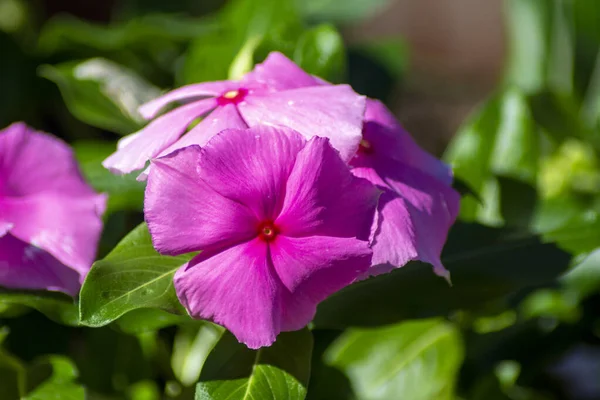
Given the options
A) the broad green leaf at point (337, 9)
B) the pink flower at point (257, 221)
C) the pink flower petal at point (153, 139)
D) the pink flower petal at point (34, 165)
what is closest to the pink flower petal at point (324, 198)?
the pink flower at point (257, 221)

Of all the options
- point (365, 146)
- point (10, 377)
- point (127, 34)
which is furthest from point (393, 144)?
point (127, 34)

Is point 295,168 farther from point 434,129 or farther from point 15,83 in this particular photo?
point 434,129

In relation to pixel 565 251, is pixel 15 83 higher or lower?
lower

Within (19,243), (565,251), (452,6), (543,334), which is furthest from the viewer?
(452,6)

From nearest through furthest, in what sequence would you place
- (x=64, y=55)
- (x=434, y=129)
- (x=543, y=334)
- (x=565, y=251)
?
(x=565, y=251) → (x=543, y=334) → (x=64, y=55) → (x=434, y=129)

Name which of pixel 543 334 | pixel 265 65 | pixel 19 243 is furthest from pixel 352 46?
pixel 19 243
